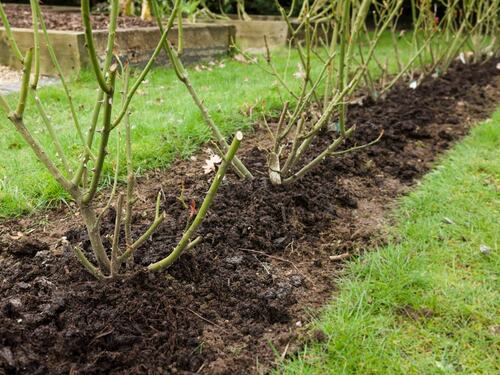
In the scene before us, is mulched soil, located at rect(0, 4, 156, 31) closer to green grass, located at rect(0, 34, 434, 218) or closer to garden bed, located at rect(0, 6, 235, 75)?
garden bed, located at rect(0, 6, 235, 75)

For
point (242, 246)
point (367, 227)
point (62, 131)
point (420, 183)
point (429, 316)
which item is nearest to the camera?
point (429, 316)

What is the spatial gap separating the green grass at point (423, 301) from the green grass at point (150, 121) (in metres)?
1.72

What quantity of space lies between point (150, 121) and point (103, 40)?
8.30 feet

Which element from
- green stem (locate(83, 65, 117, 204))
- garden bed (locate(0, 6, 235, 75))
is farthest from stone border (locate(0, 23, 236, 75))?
green stem (locate(83, 65, 117, 204))

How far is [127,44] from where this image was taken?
6441mm

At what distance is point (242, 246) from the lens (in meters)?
2.52

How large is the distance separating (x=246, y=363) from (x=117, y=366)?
0.48 metres

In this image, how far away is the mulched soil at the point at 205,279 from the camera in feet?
5.88

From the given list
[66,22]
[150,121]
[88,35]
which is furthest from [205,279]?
[66,22]

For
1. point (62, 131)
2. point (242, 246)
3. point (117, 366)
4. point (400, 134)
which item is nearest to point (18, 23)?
point (62, 131)

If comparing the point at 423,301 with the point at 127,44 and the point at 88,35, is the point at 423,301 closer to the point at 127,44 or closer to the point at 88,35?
the point at 88,35

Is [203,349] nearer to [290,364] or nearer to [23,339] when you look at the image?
[290,364]

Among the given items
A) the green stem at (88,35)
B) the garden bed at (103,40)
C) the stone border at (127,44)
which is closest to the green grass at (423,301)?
the green stem at (88,35)

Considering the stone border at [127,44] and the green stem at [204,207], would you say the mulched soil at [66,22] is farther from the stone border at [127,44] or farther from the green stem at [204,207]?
the green stem at [204,207]
